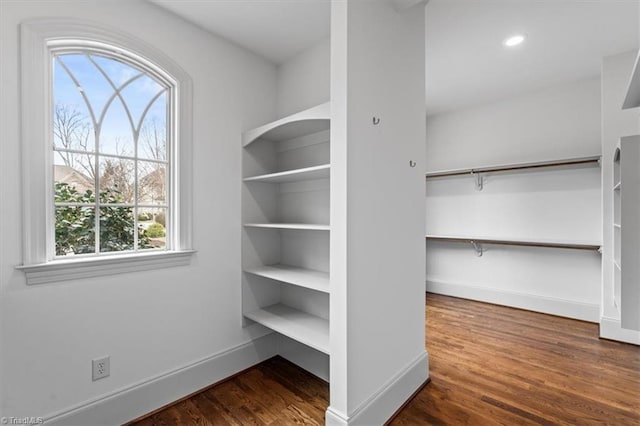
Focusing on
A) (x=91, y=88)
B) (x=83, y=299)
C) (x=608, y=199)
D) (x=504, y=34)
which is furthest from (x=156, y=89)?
(x=608, y=199)

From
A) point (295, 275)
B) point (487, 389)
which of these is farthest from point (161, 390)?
point (487, 389)

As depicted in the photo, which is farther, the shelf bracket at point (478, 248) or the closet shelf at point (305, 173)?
the shelf bracket at point (478, 248)

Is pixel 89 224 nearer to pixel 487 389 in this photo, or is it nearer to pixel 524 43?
pixel 487 389

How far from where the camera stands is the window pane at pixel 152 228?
6.42 ft

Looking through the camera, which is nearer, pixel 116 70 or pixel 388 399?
pixel 388 399

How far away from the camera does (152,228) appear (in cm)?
200

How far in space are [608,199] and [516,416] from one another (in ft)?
7.70

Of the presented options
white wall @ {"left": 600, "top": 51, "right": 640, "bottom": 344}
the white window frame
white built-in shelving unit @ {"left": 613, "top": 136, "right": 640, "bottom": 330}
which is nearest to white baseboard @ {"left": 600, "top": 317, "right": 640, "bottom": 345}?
white wall @ {"left": 600, "top": 51, "right": 640, "bottom": 344}

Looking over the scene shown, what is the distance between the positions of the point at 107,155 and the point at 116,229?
46 cm

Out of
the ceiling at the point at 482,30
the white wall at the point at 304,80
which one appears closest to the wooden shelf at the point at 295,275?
the white wall at the point at 304,80

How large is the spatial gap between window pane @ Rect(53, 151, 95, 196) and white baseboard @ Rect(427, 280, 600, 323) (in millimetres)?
4296

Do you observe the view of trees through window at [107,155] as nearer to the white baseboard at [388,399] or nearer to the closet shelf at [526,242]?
the white baseboard at [388,399]

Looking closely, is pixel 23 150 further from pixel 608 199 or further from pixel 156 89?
pixel 608 199

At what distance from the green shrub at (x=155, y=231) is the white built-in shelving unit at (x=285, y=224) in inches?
23.4
